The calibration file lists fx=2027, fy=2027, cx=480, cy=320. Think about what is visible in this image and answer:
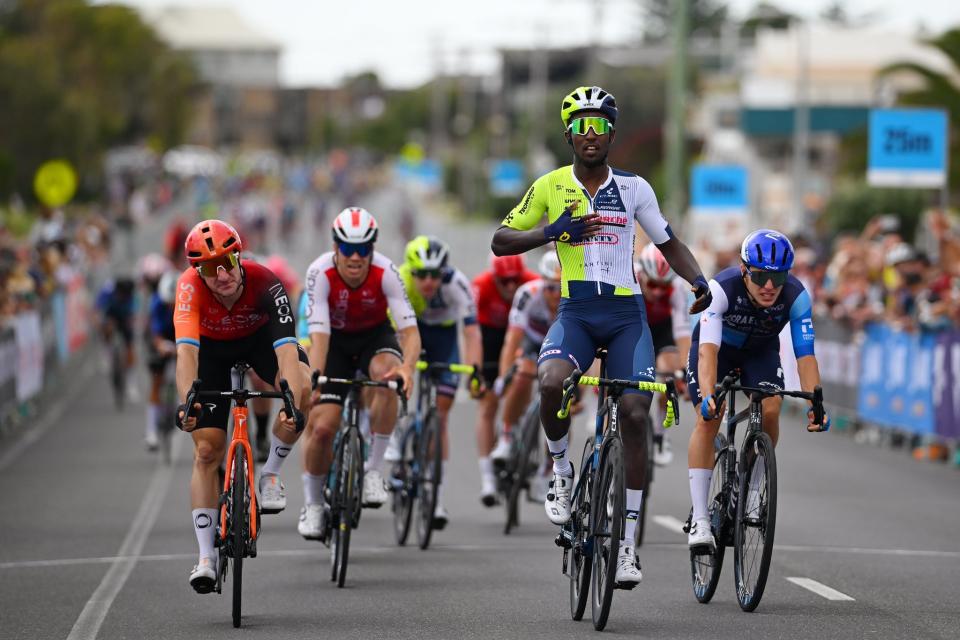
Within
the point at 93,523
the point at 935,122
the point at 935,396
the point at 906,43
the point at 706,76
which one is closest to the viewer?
the point at 93,523

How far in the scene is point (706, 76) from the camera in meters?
118

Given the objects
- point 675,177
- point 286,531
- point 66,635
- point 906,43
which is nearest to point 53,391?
point 675,177

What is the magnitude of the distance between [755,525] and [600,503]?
953 mm

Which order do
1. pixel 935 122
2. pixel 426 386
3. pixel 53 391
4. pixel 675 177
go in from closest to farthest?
1. pixel 426 386
2. pixel 935 122
3. pixel 53 391
4. pixel 675 177

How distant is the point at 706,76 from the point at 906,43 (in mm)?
27591

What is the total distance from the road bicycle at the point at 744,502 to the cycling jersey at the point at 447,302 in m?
3.63

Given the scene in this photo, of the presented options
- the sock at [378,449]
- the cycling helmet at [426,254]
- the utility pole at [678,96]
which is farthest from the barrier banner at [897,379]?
the utility pole at [678,96]

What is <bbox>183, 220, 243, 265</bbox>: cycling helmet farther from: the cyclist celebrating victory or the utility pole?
the utility pole

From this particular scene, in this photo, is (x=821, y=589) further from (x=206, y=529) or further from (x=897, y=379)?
(x=897, y=379)

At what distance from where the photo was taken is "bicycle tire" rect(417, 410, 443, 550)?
519 inches

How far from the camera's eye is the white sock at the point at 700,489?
10.5 metres

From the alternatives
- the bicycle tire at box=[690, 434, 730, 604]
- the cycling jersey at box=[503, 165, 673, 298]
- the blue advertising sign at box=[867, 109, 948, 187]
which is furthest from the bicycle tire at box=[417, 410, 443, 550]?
the blue advertising sign at box=[867, 109, 948, 187]

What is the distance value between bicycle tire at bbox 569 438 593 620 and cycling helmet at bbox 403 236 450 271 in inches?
151

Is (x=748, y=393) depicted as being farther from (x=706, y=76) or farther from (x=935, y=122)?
(x=706, y=76)
